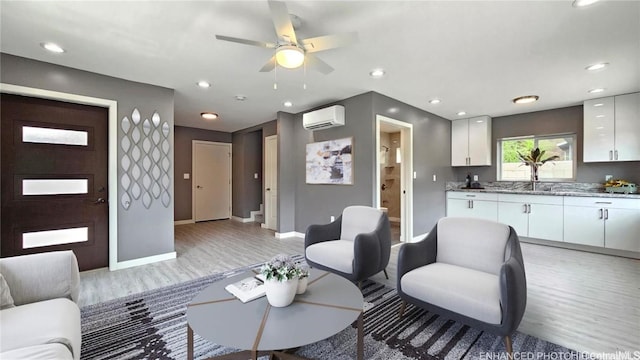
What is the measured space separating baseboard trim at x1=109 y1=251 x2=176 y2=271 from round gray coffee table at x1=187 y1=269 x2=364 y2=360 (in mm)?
2311

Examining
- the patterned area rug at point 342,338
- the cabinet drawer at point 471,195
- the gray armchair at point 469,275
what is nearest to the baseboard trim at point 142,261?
the patterned area rug at point 342,338

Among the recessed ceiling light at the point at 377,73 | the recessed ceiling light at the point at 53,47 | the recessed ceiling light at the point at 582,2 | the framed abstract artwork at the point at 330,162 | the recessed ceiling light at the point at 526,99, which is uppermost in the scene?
the recessed ceiling light at the point at 53,47

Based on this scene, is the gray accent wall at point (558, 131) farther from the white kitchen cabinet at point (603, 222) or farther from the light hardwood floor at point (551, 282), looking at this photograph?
the light hardwood floor at point (551, 282)

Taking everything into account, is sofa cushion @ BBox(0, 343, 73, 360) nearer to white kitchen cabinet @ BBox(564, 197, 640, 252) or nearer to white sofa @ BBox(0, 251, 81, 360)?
white sofa @ BBox(0, 251, 81, 360)

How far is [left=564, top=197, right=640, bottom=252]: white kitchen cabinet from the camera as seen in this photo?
144 inches

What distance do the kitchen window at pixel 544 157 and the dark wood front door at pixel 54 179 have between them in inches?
266

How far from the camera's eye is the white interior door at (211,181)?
22.2 feet

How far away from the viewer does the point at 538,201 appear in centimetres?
445

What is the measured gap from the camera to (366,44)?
252cm

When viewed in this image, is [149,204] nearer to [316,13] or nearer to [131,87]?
[131,87]

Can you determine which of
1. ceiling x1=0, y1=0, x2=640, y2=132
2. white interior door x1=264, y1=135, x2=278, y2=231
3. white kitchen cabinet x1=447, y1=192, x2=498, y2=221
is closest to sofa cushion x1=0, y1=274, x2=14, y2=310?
ceiling x1=0, y1=0, x2=640, y2=132

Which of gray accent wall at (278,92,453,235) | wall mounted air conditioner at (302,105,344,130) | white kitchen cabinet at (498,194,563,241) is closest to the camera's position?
gray accent wall at (278,92,453,235)

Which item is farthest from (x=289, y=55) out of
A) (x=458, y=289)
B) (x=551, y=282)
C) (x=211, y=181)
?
(x=211, y=181)

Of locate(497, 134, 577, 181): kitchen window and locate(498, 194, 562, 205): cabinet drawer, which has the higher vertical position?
locate(497, 134, 577, 181): kitchen window
